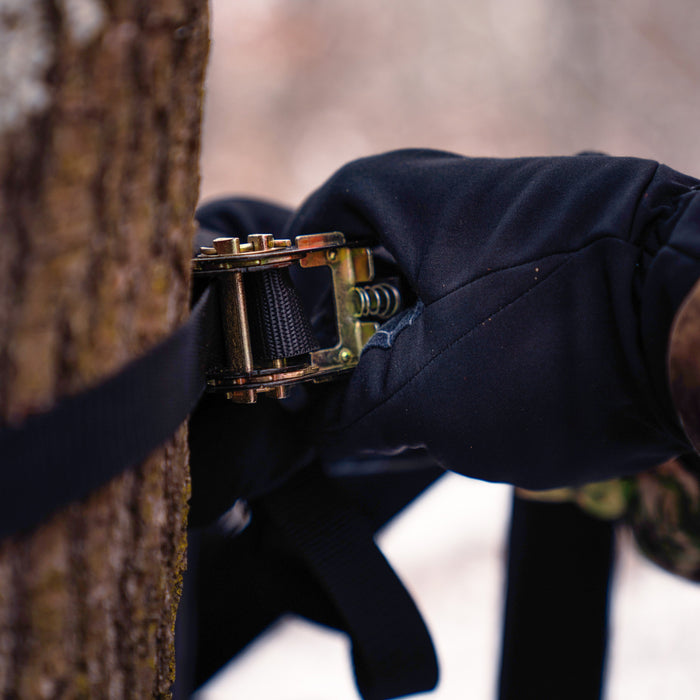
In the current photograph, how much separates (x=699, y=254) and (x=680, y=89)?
212cm

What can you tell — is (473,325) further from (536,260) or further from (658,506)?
(658,506)

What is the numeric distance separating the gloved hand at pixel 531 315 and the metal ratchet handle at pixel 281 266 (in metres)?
0.02

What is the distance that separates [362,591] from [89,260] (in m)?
0.33

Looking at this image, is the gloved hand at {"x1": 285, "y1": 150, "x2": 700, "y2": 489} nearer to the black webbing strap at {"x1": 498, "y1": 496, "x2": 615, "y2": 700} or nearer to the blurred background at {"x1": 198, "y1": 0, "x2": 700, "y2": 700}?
the black webbing strap at {"x1": 498, "y1": 496, "x2": 615, "y2": 700}

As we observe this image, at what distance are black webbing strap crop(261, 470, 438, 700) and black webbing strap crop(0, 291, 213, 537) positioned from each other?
0.23m

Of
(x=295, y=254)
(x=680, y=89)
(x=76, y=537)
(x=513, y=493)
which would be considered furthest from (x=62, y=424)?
(x=680, y=89)

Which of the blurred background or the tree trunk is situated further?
the blurred background

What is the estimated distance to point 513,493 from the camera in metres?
0.73

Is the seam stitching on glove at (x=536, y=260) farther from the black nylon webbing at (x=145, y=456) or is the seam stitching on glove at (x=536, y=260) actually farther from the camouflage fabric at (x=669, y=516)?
the camouflage fabric at (x=669, y=516)

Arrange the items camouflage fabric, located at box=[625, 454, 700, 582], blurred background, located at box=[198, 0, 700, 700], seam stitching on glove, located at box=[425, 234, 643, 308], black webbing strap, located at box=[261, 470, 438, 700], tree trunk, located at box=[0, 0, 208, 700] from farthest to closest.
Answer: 1. blurred background, located at box=[198, 0, 700, 700]
2. camouflage fabric, located at box=[625, 454, 700, 582]
3. black webbing strap, located at box=[261, 470, 438, 700]
4. seam stitching on glove, located at box=[425, 234, 643, 308]
5. tree trunk, located at box=[0, 0, 208, 700]

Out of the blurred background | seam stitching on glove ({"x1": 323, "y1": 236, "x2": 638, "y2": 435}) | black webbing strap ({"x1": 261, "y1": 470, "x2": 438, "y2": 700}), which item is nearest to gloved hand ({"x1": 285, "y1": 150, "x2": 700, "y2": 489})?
seam stitching on glove ({"x1": 323, "y1": 236, "x2": 638, "y2": 435})

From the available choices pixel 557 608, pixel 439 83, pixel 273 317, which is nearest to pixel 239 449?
pixel 273 317

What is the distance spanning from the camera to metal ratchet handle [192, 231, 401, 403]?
0.42 meters

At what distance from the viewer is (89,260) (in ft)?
0.96
